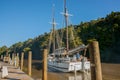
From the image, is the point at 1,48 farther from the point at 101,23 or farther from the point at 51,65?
the point at 51,65

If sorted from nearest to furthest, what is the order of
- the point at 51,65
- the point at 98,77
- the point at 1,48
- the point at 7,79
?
the point at 98,77 < the point at 7,79 < the point at 51,65 < the point at 1,48

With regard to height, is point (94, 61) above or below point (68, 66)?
above

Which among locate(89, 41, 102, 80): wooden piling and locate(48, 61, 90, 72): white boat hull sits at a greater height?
locate(89, 41, 102, 80): wooden piling

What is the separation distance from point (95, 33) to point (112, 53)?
12527 mm

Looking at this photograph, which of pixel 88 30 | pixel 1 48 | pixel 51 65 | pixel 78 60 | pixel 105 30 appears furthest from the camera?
pixel 1 48

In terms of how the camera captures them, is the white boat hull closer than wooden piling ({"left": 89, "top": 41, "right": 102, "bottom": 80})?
No

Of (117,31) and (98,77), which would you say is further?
(117,31)

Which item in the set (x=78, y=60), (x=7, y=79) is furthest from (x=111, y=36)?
(x=7, y=79)

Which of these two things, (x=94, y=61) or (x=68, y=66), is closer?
(x=94, y=61)

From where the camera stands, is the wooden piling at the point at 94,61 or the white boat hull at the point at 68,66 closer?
the wooden piling at the point at 94,61

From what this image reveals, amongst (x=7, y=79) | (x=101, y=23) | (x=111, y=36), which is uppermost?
(x=101, y=23)

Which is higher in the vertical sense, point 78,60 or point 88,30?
point 88,30

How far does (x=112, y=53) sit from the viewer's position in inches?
2785

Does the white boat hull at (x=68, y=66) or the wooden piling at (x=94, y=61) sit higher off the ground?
the wooden piling at (x=94, y=61)
